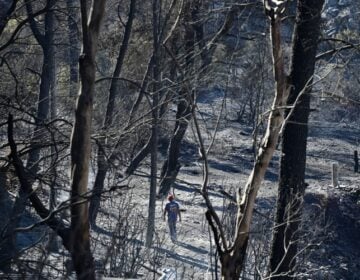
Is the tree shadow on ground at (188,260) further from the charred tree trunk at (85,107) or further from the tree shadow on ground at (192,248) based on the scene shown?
the charred tree trunk at (85,107)

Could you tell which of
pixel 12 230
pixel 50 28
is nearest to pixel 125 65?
pixel 50 28

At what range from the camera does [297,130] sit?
1480 centimetres

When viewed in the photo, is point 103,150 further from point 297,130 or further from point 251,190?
point 297,130

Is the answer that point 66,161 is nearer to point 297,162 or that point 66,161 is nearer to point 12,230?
point 297,162

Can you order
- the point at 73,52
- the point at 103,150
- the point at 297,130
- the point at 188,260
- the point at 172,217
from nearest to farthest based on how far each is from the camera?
the point at 103,150 < the point at 297,130 < the point at 188,260 < the point at 172,217 < the point at 73,52

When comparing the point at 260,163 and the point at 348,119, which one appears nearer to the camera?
the point at 260,163

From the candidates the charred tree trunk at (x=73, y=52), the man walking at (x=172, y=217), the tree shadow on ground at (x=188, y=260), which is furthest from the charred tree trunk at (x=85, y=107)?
the man walking at (x=172, y=217)

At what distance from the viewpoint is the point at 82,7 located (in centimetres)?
1065

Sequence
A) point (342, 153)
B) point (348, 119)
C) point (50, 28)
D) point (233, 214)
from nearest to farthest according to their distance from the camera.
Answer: point (233, 214), point (50, 28), point (342, 153), point (348, 119)

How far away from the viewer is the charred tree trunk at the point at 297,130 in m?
14.4

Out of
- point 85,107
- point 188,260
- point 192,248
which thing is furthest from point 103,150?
point 192,248

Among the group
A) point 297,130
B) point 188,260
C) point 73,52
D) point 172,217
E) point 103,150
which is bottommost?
point 188,260

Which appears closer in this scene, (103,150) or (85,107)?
(85,107)

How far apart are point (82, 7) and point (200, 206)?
68.9 ft
